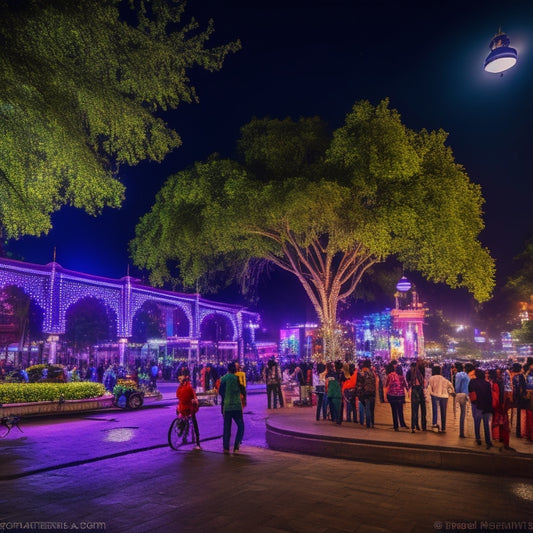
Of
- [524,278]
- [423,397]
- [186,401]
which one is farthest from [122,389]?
[524,278]

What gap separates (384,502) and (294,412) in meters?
9.27

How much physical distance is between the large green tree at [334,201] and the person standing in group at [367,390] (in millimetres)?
6634

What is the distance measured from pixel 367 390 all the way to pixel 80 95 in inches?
345

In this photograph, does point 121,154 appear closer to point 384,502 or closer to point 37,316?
point 384,502

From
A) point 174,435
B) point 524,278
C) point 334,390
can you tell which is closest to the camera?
point 174,435

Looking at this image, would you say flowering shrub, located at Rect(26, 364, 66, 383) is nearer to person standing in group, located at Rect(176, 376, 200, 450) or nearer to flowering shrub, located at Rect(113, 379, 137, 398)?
flowering shrub, located at Rect(113, 379, 137, 398)

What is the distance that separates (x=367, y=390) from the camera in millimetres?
11102

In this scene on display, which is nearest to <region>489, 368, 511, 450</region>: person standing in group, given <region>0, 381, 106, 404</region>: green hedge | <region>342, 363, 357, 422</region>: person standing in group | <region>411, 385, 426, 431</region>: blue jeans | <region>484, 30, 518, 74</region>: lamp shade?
<region>411, 385, 426, 431</region>: blue jeans

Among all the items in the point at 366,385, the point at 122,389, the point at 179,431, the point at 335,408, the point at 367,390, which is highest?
the point at 366,385

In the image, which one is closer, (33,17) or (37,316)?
(33,17)

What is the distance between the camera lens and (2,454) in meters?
9.17

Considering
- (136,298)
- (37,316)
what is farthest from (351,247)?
(37,316)

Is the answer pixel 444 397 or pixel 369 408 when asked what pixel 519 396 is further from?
pixel 369 408

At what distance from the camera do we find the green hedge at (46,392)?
49.8 ft
